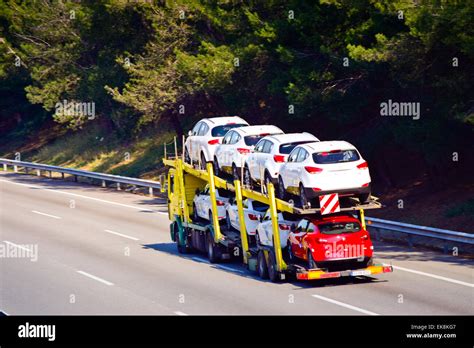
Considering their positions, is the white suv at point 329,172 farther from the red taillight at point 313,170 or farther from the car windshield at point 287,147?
the car windshield at point 287,147

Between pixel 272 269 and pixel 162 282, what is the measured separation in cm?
288

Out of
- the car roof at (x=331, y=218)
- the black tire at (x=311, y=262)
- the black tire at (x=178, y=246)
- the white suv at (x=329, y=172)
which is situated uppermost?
the white suv at (x=329, y=172)

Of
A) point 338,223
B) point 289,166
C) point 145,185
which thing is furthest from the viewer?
point 145,185

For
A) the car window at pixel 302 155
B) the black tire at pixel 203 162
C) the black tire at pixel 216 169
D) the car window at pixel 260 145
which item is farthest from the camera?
the black tire at pixel 203 162

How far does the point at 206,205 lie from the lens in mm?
26516

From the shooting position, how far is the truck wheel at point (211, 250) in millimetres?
25625

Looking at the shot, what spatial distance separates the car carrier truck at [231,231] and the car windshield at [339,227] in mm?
355

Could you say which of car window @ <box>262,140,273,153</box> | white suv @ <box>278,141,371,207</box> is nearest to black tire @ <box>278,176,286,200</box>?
white suv @ <box>278,141,371,207</box>

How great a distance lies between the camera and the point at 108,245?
96.8 ft

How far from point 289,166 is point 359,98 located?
12.6 m

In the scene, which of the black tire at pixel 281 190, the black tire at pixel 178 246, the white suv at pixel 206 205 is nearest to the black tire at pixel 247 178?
the white suv at pixel 206 205

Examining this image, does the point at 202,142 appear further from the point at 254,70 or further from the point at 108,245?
the point at 254,70

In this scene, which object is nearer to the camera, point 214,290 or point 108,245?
point 214,290
